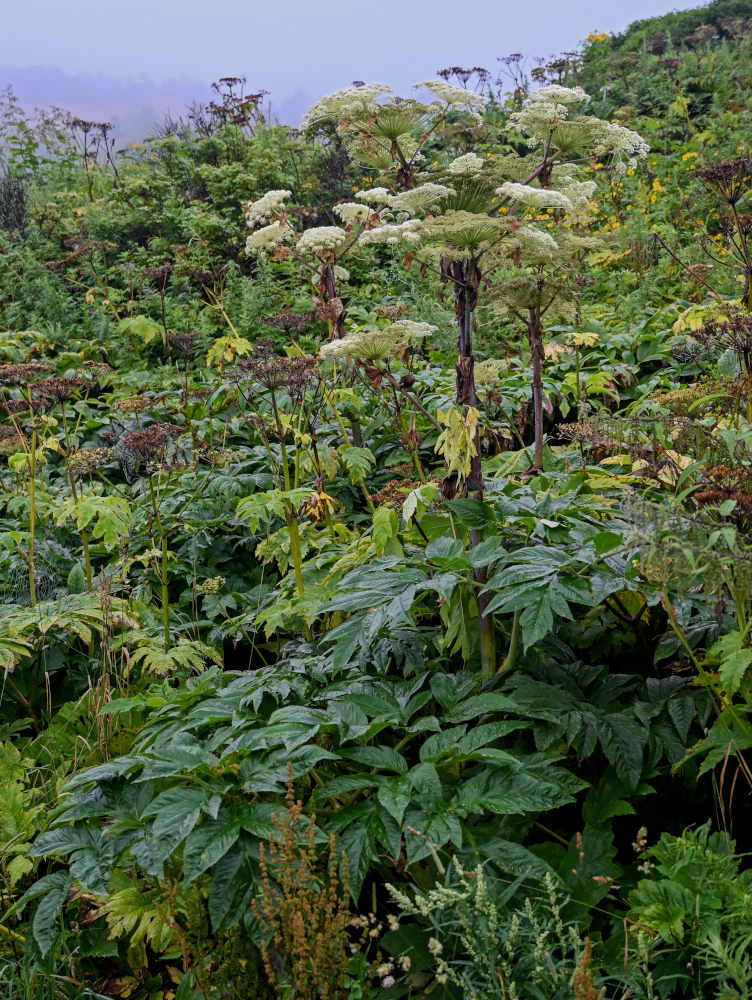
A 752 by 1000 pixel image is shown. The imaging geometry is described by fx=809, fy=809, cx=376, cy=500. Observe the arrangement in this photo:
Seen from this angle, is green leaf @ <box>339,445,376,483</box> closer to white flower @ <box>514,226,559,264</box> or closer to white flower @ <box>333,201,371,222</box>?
white flower @ <box>333,201,371,222</box>

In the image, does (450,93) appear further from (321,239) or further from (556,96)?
(321,239)

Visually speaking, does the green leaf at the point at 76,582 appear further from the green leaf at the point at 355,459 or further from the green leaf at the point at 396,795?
the green leaf at the point at 396,795

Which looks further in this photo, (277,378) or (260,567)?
(260,567)

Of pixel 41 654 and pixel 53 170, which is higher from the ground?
pixel 53 170

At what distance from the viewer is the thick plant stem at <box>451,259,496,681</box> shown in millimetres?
2404

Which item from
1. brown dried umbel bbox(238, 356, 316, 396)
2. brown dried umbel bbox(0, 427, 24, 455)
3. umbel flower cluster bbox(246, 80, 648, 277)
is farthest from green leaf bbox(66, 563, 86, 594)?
umbel flower cluster bbox(246, 80, 648, 277)

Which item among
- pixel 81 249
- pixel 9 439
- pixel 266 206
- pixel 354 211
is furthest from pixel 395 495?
pixel 81 249

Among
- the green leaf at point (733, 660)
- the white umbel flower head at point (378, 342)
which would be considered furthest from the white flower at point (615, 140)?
the green leaf at point (733, 660)

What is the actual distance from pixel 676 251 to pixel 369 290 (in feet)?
9.14

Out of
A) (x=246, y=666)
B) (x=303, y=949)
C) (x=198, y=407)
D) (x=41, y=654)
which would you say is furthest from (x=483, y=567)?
(x=198, y=407)

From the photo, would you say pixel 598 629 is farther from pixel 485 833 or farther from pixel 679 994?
pixel 679 994

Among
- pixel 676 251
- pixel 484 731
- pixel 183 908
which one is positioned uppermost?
pixel 676 251

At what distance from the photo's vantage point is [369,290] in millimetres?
7664

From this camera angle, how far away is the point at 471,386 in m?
2.52
